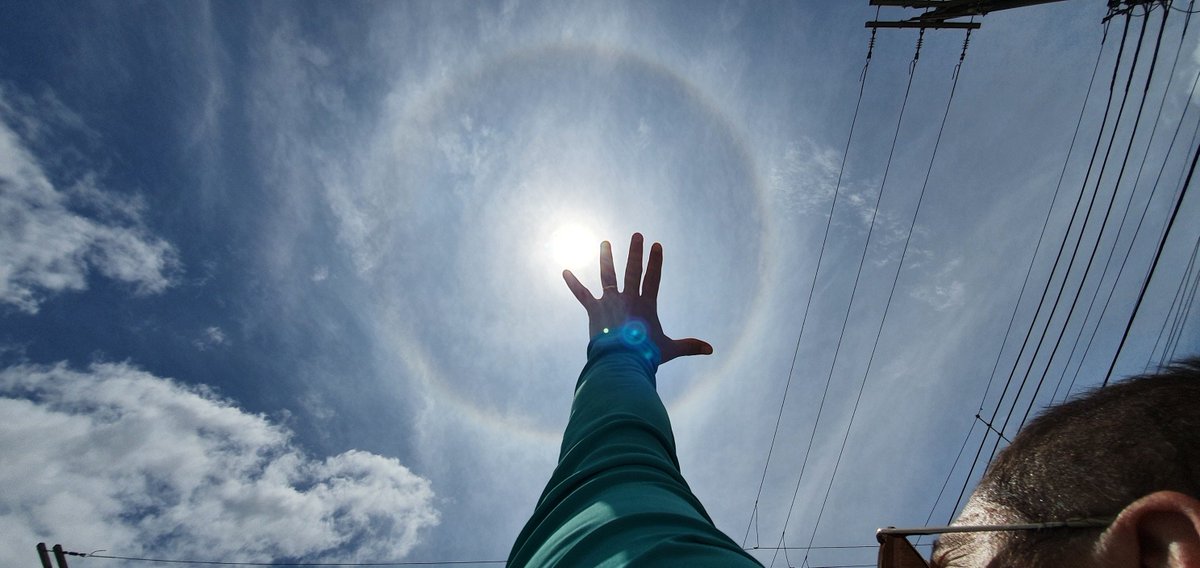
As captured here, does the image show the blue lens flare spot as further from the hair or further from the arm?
the hair

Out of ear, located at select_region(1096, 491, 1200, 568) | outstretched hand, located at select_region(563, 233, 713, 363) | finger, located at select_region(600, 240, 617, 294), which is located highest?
finger, located at select_region(600, 240, 617, 294)

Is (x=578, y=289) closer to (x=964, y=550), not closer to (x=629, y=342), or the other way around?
(x=629, y=342)

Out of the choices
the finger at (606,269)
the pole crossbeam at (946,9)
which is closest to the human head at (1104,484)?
the finger at (606,269)

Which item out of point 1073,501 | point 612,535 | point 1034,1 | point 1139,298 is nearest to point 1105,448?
point 1073,501

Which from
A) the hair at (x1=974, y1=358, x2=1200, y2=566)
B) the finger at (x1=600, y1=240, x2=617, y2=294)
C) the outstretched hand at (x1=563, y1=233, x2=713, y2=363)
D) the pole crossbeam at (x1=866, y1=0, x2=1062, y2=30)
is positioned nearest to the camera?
the hair at (x1=974, y1=358, x2=1200, y2=566)

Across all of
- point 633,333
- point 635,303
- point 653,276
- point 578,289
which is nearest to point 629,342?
point 633,333

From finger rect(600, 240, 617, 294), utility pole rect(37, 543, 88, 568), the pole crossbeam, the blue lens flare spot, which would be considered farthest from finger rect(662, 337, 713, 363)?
utility pole rect(37, 543, 88, 568)
